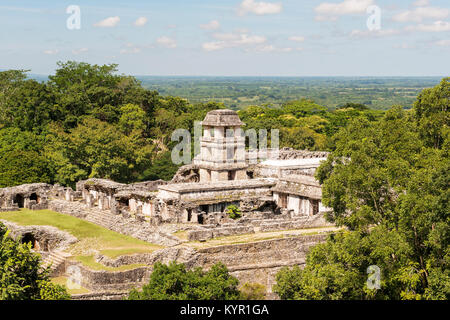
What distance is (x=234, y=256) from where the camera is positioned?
3222 centimetres

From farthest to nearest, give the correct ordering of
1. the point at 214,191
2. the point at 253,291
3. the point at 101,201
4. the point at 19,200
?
the point at 19,200 < the point at 101,201 < the point at 214,191 < the point at 253,291

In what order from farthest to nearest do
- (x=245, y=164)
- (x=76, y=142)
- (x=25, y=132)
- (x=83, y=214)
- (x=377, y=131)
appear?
(x=25, y=132) → (x=76, y=142) → (x=245, y=164) → (x=83, y=214) → (x=377, y=131)

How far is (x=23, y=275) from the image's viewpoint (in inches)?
1001

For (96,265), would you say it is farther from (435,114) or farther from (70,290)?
(435,114)

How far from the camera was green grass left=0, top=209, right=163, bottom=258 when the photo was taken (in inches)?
1320

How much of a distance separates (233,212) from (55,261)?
11801mm

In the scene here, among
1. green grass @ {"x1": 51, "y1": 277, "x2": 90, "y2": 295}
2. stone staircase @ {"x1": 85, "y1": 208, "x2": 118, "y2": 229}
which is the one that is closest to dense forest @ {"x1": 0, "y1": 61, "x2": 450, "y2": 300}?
green grass @ {"x1": 51, "y1": 277, "x2": 90, "y2": 295}

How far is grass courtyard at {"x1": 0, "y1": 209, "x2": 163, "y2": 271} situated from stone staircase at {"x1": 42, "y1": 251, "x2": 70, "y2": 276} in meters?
0.58

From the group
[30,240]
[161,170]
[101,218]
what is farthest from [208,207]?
[161,170]

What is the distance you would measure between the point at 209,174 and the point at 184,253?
52.0 ft

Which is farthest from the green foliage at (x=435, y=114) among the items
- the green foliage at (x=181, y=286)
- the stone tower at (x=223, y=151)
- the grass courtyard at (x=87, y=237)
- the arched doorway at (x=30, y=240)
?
the arched doorway at (x=30, y=240)
